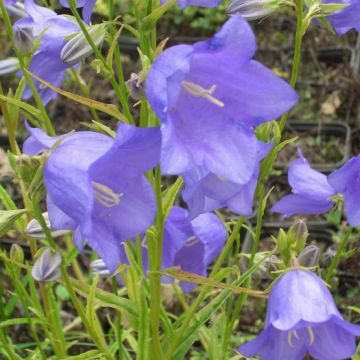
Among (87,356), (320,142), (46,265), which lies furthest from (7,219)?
(320,142)

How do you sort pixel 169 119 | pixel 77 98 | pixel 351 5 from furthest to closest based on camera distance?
pixel 351 5 < pixel 77 98 < pixel 169 119

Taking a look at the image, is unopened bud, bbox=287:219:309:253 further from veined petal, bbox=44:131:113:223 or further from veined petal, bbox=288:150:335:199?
veined petal, bbox=44:131:113:223

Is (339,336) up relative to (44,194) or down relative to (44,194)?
down

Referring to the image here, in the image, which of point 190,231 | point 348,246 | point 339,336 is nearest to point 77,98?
point 190,231

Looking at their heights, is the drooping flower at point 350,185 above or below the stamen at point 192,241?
above

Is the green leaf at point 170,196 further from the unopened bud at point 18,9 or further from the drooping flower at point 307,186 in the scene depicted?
the unopened bud at point 18,9

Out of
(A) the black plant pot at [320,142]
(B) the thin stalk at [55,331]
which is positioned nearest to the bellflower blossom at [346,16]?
(B) the thin stalk at [55,331]

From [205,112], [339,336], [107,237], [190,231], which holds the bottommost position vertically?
[339,336]

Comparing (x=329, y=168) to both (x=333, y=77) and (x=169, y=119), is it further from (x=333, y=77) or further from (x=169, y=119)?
(x=169, y=119)
